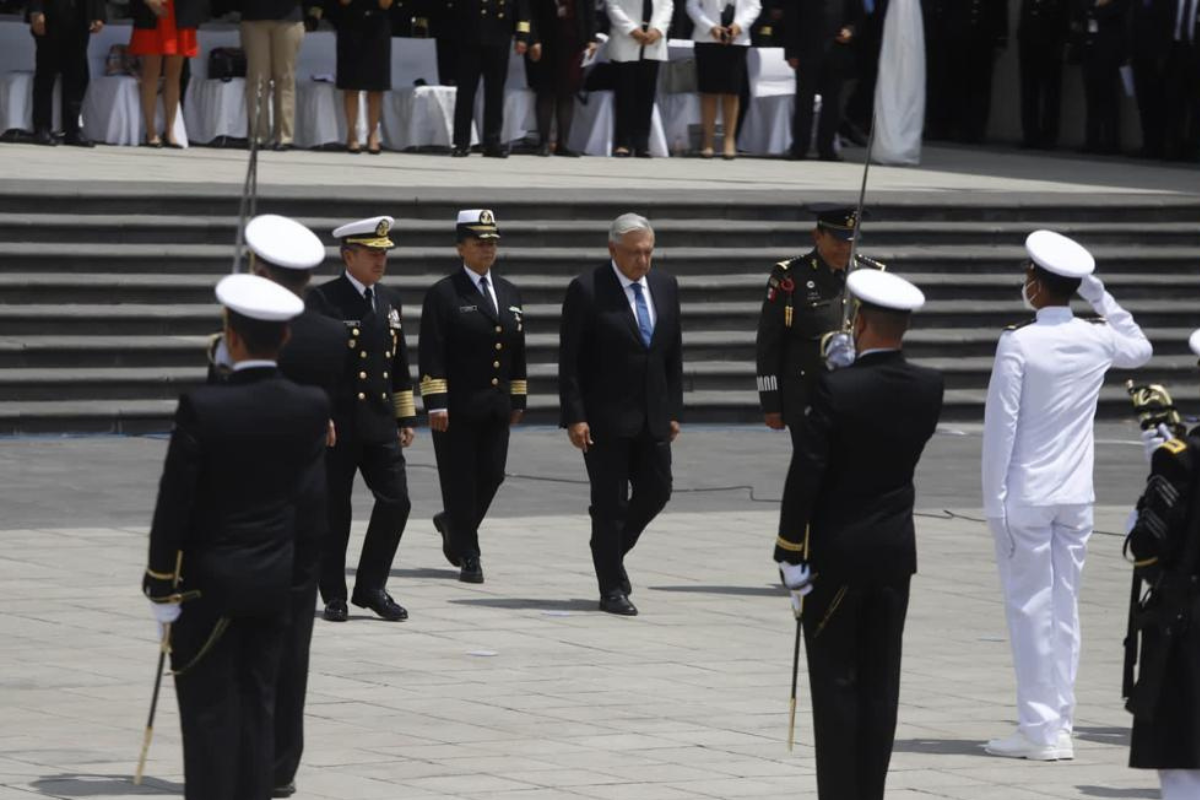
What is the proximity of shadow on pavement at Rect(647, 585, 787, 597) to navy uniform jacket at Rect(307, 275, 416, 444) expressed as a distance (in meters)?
1.93

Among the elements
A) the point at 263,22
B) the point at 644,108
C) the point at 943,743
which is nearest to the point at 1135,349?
the point at 943,743

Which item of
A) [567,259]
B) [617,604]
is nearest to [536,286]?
[567,259]

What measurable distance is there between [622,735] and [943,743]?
45.0 inches

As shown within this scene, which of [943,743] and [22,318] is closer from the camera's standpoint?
[943,743]

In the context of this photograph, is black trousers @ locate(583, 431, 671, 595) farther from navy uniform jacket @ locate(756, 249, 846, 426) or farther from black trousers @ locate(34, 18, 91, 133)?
black trousers @ locate(34, 18, 91, 133)

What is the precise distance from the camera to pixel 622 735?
8.99m

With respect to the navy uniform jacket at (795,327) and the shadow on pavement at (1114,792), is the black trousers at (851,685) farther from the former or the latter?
the navy uniform jacket at (795,327)

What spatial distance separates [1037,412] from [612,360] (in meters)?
3.01

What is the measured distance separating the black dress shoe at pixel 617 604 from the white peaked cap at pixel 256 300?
493 centimetres

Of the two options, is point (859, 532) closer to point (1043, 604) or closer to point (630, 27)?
point (1043, 604)

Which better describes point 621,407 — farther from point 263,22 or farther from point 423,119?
point 423,119

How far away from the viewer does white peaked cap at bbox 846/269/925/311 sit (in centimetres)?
740

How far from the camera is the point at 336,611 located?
36.1 ft

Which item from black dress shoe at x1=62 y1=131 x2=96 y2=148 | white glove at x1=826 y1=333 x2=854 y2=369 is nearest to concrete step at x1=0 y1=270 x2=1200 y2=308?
black dress shoe at x1=62 y1=131 x2=96 y2=148
